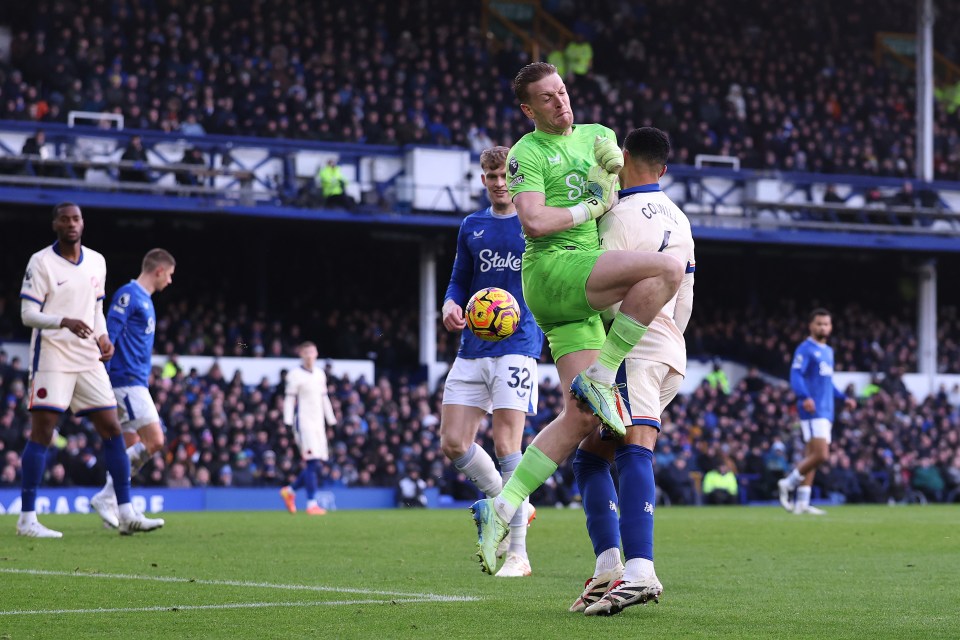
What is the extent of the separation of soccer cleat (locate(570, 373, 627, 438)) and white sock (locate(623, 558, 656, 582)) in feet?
1.75

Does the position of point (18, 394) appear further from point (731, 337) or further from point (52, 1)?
point (731, 337)

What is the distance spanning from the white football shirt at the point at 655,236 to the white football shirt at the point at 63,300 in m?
6.25

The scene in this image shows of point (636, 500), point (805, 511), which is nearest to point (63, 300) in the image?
point (636, 500)

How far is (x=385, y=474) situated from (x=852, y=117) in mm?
19831

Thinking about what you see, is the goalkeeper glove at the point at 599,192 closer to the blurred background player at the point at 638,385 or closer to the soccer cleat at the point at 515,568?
the blurred background player at the point at 638,385

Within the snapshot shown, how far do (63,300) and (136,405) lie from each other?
5.25 feet

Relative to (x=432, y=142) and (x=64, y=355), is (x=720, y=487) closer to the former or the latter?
(x=432, y=142)

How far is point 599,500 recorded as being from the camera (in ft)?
21.7

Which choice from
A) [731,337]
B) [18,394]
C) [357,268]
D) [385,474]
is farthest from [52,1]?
[731,337]

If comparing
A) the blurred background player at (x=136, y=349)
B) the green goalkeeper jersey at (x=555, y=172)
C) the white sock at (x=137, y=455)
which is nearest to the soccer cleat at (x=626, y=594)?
the green goalkeeper jersey at (x=555, y=172)

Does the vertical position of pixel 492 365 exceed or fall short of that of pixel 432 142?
it falls short

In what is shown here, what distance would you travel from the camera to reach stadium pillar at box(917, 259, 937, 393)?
119 feet

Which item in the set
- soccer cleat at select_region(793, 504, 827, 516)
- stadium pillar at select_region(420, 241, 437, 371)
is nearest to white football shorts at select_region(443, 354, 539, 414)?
soccer cleat at select_region(793, 504, 827, 516)

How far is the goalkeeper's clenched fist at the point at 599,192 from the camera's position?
6645 millimetres
